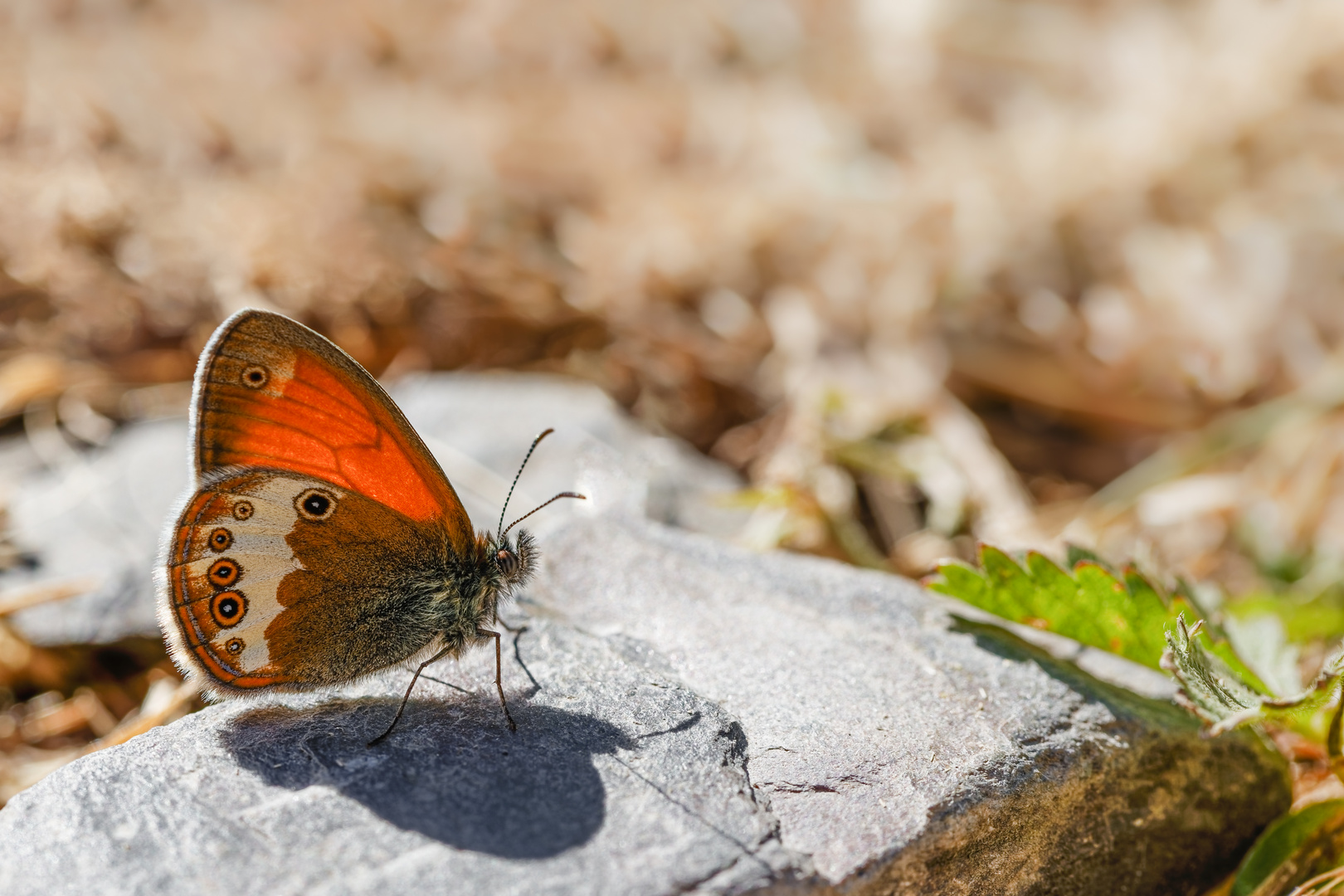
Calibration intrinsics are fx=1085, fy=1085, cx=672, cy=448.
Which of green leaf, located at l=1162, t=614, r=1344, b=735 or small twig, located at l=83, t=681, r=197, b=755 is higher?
green leaf, located at l=1162, t=614, r=1344, b=735

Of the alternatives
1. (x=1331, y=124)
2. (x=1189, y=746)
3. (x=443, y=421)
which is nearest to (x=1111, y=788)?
(x=1189, y=746)

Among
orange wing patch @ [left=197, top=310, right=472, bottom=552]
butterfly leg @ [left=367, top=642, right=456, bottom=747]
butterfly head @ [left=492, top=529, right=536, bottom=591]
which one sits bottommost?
butterfly leg @ [left=367, top=642, right=456, bottom=747]

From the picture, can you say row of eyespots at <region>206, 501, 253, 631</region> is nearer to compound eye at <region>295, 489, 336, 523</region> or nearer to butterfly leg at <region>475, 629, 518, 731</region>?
compound eye at <region>295, 489, 336, 523</region>

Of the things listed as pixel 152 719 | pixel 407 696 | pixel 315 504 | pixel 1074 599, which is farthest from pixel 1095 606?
pixel 152 719

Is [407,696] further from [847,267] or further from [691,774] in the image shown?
[847,267]

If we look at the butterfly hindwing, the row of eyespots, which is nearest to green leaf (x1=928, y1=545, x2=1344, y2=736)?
the butterfly hindwing

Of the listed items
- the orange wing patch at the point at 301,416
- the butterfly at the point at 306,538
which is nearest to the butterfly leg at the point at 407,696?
the butterfly at the point at 306,538
